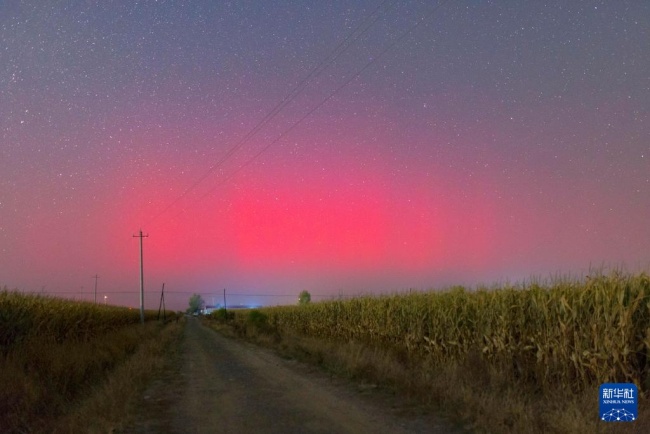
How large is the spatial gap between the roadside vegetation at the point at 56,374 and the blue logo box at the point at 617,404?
7.50m

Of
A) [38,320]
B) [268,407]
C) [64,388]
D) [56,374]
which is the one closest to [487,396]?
[268,407]

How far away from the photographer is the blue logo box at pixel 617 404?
22.0 feet

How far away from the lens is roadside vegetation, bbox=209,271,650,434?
309 inches

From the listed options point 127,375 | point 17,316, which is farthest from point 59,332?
point 127,375

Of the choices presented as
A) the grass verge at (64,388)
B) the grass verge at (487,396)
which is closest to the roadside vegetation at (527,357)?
the grass verge at (487,396)

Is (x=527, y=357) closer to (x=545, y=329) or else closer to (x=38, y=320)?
(x=545, y=329)

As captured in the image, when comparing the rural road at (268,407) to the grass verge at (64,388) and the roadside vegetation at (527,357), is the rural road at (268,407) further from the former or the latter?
the roadside vegetation at (527,357)

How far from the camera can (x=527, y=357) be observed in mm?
11148

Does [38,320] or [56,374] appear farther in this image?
[38,320]

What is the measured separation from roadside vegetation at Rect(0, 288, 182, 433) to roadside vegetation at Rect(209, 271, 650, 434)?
18.9ft

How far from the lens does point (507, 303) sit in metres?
12.2

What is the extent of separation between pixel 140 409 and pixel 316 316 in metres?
23.8

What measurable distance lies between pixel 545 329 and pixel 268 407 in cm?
637

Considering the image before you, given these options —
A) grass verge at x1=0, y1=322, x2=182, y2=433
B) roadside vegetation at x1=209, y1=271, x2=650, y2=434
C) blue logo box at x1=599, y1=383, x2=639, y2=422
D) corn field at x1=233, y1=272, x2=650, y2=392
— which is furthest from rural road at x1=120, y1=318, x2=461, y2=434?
corn field at x1=233, y1=272, x2=650, y2=392
